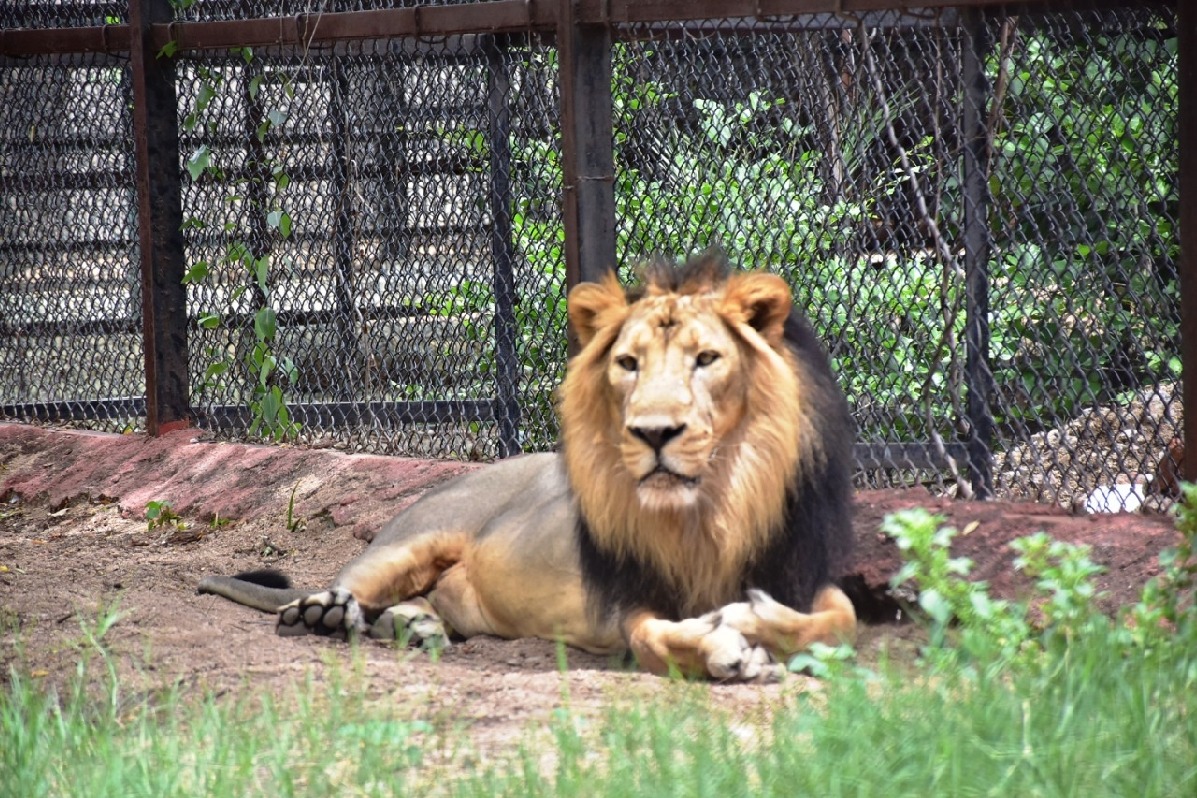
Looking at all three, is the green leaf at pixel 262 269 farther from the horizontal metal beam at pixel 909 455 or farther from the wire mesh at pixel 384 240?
the horizontal metal beam at pixel 909 455

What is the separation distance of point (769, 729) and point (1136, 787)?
75 centimetres

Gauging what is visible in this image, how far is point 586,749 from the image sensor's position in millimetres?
2674

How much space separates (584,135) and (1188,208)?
77.8 inches

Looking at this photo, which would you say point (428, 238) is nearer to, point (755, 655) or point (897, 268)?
point (897, 268)

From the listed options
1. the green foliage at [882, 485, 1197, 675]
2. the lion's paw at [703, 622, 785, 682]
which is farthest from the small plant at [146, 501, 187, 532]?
the green foliage at [882, 485, 1197, 675]

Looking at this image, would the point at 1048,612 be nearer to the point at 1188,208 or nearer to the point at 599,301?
the point at 599,301

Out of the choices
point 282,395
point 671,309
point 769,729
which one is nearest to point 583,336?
point 671,309

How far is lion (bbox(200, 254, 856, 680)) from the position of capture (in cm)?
372

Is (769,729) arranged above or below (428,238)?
below

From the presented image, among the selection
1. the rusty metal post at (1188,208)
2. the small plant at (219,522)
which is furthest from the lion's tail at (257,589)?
the rusty metal post at (1188,208)

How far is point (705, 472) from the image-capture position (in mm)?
3789

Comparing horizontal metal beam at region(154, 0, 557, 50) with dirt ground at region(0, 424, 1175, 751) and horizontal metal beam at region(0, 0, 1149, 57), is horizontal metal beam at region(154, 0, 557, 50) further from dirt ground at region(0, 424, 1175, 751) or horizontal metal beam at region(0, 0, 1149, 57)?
dirt ground at region(0, 424, 1175, 751)

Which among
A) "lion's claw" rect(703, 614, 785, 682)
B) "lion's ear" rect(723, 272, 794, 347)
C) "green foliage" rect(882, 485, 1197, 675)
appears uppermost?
"lion's ear" rect(723, 272, 794, 347)

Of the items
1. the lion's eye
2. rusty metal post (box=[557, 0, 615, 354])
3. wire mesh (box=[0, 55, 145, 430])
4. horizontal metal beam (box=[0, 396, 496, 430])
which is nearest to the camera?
the lion's eye
